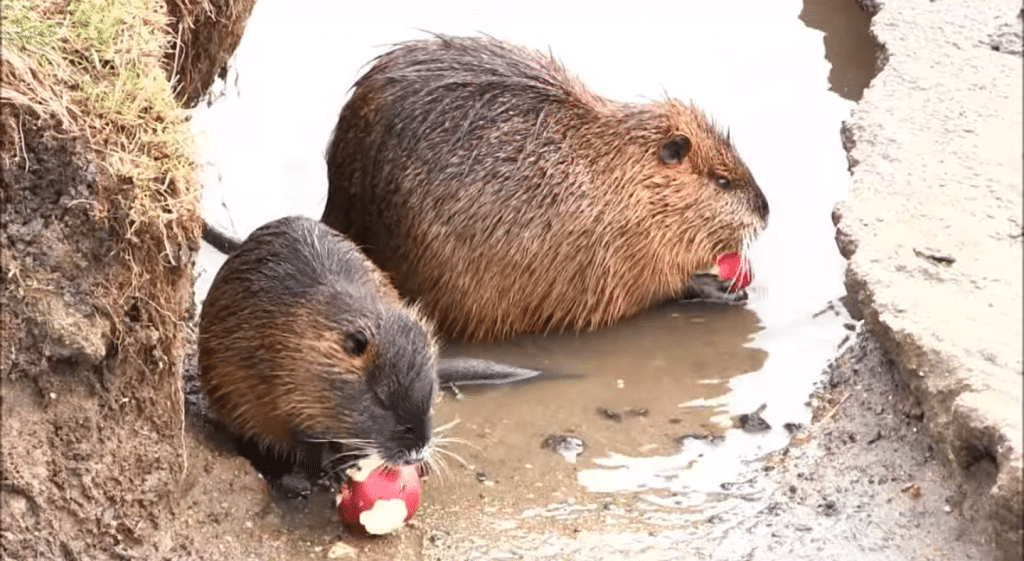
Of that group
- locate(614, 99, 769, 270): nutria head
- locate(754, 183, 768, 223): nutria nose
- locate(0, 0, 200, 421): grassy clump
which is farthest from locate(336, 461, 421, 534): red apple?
locate(754, 183, 768, 223): nutria nose

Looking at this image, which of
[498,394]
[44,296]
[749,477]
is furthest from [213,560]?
[749,477]

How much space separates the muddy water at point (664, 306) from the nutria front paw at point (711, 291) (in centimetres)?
4

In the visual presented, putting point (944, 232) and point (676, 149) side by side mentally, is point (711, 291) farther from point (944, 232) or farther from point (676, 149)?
point (944, 232)

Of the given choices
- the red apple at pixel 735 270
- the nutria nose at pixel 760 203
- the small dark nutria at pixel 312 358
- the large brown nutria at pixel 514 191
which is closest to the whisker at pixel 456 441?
the small dark nutria at pixel 312 358

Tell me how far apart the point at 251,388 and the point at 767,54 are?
3.23 metres

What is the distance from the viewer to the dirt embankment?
3395mm

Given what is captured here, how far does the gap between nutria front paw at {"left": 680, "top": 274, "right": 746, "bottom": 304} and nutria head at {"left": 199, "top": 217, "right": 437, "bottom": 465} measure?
128 centimetres

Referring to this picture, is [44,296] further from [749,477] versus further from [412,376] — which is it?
[749,477]

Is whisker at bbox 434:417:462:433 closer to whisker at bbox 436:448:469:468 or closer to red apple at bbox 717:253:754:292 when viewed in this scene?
whisker at bbox 436:448:469:468

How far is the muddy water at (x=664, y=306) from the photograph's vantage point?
4.36m

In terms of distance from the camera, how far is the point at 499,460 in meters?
4.41

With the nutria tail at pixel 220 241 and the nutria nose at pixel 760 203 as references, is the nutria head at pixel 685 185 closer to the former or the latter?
the nutria nose at pixel 760 203

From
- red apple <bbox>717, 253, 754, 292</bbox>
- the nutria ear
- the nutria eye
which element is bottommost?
the nutria eye

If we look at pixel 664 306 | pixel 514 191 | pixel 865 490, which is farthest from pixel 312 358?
pixel 664 306
